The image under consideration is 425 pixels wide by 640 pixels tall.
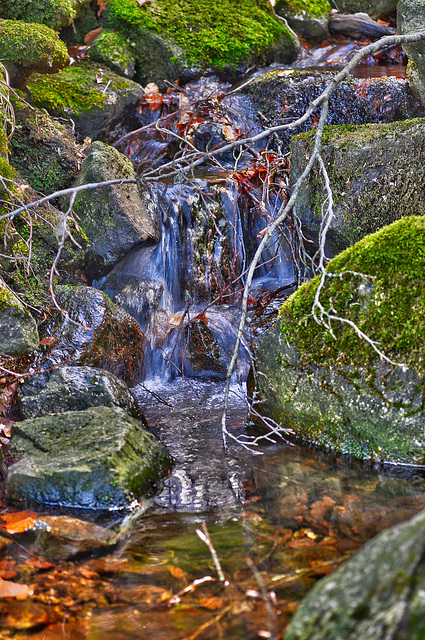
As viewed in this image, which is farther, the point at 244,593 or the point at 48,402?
the point at 48,402

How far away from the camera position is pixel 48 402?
13.5ft

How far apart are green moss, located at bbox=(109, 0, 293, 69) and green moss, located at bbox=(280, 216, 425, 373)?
7451mm

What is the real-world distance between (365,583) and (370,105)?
793 cm

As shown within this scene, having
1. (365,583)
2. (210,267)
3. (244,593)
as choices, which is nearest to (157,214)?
(210,267)

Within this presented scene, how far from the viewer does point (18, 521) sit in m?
2.90

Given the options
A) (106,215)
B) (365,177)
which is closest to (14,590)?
(365,177)

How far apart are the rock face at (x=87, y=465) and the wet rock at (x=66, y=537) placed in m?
0.19

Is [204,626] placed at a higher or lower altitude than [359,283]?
lower

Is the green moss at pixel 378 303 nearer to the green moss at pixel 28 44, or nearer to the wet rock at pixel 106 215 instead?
the wet rock at pixel 106 215

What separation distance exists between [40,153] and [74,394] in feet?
12.3

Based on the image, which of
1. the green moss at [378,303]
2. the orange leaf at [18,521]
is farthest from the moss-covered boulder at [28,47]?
the orange leaf at [18,521]

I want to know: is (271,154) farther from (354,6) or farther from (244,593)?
(354,6)

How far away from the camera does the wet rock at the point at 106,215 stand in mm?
6184

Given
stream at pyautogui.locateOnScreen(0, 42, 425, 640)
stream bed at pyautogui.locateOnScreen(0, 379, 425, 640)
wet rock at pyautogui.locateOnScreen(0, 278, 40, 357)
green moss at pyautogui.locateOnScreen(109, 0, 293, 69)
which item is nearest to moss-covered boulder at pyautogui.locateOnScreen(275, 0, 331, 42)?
green moss at pyautogui.locateOnScreen(109, 0, 293, 69)
